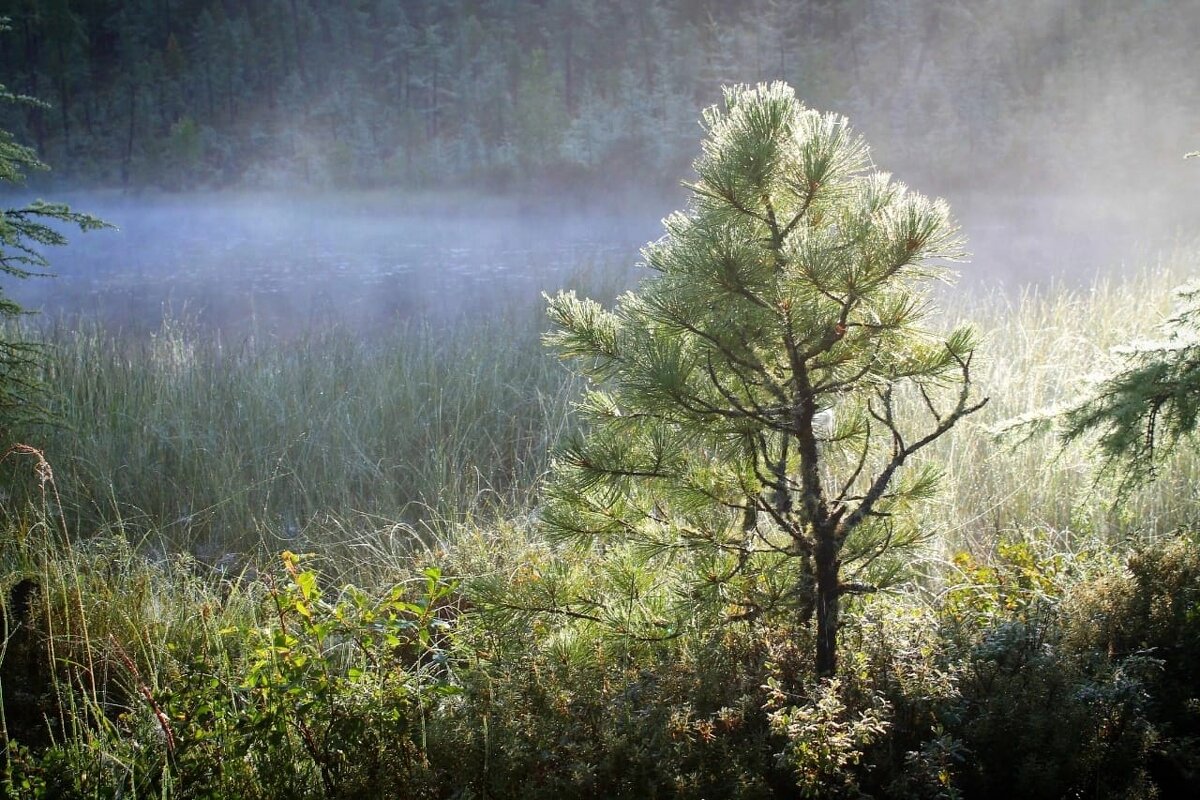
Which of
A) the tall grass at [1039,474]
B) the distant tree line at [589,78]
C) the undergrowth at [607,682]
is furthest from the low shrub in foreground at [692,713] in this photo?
the distant tree line at [589,78]

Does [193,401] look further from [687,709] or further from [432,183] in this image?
[432,183]

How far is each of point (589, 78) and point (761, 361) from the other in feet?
55.8

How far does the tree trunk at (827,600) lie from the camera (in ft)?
6.63

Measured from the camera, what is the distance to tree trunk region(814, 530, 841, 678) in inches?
79.6

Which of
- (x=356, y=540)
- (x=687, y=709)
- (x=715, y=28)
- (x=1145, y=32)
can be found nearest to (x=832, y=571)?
(x=687, y=709)

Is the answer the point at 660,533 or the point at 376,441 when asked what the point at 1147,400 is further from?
the point at 376,441

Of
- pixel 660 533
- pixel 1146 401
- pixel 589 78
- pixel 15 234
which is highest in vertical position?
pixel 589 78

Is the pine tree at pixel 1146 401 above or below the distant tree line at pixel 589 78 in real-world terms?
below

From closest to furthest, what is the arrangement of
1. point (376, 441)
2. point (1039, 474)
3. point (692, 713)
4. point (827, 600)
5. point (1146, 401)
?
point (692, 713)
point (827, 600)
point (1146, 401)
point (1039, 474)
point (376, 441)

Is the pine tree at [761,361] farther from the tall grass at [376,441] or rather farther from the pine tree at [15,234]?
the pine tree at [15,234]

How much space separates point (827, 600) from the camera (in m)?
2.05

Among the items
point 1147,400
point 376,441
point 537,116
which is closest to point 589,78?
point 537,116

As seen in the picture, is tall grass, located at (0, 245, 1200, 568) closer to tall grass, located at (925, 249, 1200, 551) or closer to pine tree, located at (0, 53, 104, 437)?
tall grass, located at (925, 249, 1200, 551)

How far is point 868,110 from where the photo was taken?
712 inches
